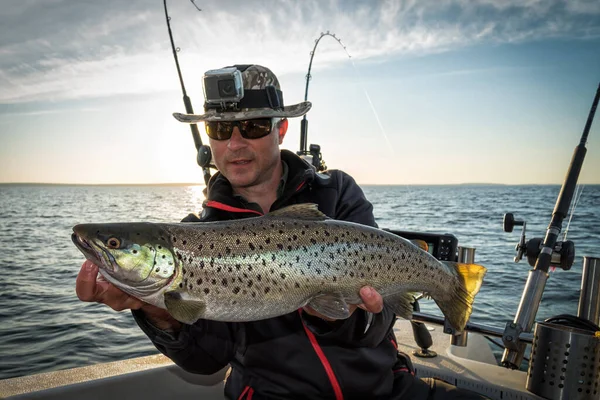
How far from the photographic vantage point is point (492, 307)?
12.6 metres

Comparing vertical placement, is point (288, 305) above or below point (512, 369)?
above

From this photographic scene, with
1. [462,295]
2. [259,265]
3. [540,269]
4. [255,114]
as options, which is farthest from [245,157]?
[540,269]

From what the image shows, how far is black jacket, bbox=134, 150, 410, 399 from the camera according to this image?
3180mm

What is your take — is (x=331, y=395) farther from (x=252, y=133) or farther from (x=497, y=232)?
(x=497, y=232)

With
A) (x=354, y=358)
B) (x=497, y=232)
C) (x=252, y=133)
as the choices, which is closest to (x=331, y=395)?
(x=354, y=358)

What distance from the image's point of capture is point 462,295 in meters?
3.16

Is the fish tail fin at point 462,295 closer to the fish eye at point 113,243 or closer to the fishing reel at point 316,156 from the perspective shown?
the fish eye at point 113,243

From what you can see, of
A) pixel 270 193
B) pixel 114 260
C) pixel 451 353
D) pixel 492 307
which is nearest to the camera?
pixel 114 260

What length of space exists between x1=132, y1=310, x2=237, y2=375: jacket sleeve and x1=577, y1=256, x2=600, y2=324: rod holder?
10.3 ft

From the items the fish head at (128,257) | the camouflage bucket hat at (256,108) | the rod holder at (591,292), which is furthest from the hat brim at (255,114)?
the rod holder at (591,292)

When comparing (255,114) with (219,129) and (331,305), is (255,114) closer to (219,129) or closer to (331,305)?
(219,129)

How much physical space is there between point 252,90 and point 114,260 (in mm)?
1749

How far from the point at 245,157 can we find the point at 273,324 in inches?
50.4

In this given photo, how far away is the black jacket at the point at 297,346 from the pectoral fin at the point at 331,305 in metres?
0.25
